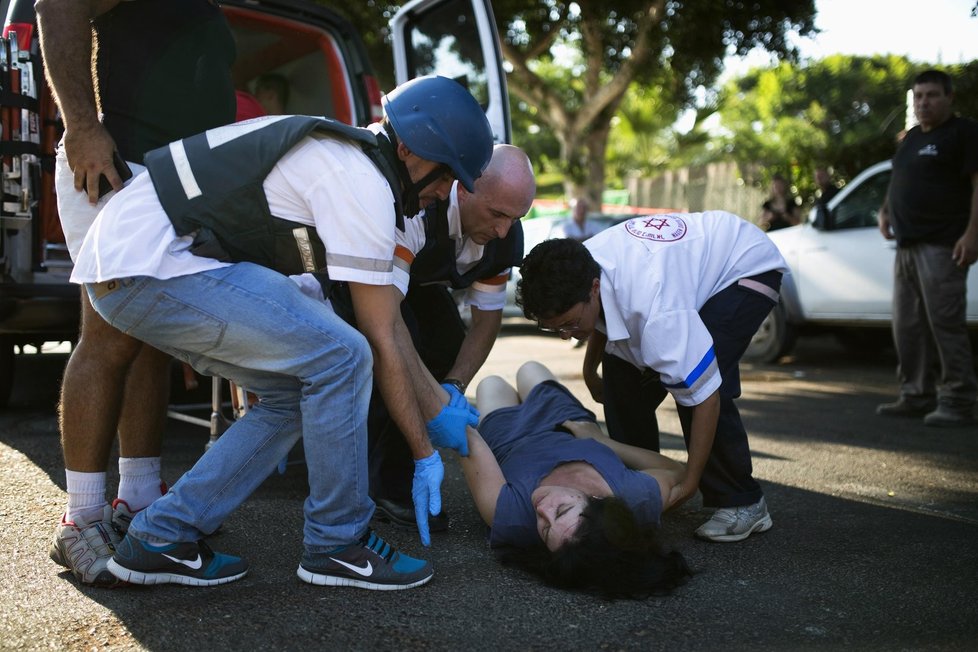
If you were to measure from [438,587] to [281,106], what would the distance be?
3.76m

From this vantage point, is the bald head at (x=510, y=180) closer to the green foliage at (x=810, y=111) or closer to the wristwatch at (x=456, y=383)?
the wristwatch at (x=456, y=383)

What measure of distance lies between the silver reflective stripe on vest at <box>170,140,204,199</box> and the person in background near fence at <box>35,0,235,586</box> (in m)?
0.35

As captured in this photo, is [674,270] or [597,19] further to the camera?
[597,19]

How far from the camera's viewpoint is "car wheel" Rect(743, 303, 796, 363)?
797cm

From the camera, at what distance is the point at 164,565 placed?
2.55 metres

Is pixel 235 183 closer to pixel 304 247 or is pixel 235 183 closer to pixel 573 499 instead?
pixel 304 247

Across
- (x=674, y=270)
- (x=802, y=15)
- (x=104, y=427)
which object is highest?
(x=802, y=15)

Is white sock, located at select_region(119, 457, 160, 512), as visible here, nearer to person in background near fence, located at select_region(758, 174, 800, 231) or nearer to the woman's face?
the woman's face

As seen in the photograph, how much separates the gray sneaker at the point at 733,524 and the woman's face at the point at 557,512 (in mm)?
538

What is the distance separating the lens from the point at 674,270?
3074 millimetres

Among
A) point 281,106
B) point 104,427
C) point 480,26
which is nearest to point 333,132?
point 104,427

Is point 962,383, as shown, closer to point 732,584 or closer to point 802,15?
point 732,584

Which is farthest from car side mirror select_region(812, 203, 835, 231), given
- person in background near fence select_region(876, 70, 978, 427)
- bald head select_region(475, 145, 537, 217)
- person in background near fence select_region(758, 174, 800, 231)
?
bald head select_region(475, 145, 537, 217)

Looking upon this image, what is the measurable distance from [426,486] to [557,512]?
41 centimetres
